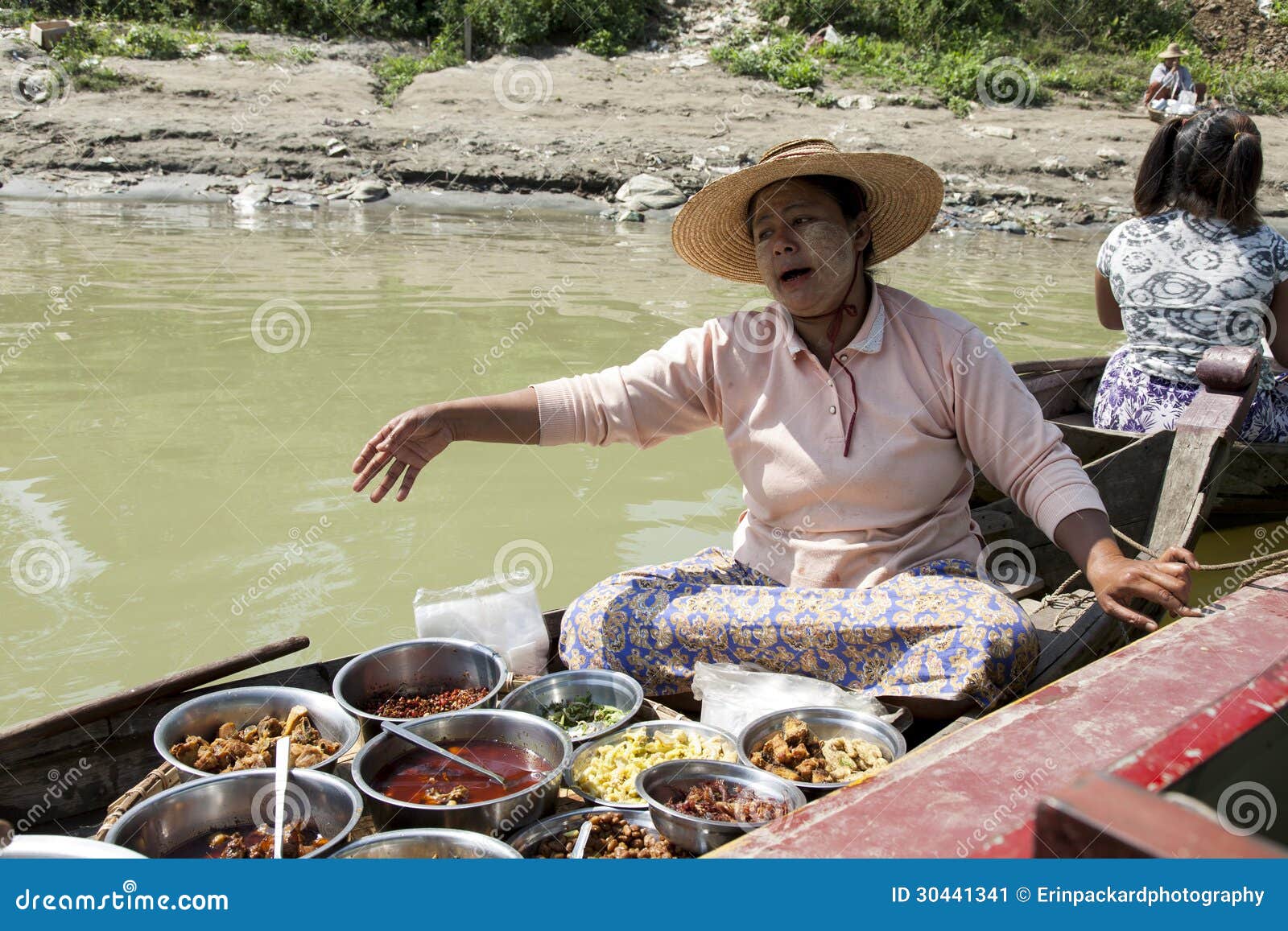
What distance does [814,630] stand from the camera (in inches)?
97.3

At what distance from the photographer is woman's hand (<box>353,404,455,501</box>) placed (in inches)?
92.6

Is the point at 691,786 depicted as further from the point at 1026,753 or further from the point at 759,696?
the point at 1026,753

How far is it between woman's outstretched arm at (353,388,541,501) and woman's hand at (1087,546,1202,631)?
4.43ft

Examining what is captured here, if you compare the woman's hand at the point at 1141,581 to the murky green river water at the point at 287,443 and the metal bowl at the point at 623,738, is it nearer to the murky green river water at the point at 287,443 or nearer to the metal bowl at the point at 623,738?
the metal bowl at the point at 623,738

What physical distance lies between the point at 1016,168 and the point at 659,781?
14.0 m

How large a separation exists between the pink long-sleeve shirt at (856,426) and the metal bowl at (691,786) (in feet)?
2.35

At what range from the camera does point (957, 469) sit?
2629 millimetres

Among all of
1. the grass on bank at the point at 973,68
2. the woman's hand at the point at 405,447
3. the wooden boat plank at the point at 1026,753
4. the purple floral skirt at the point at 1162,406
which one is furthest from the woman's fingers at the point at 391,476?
the grass on bank at the point at 973,68

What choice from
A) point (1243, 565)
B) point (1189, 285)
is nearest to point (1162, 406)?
point (1189, 285)

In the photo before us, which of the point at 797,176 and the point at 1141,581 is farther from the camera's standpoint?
the point at 797,176

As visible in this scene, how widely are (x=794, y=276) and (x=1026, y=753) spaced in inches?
56.8

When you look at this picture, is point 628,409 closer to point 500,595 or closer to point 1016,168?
→ point 500,595
